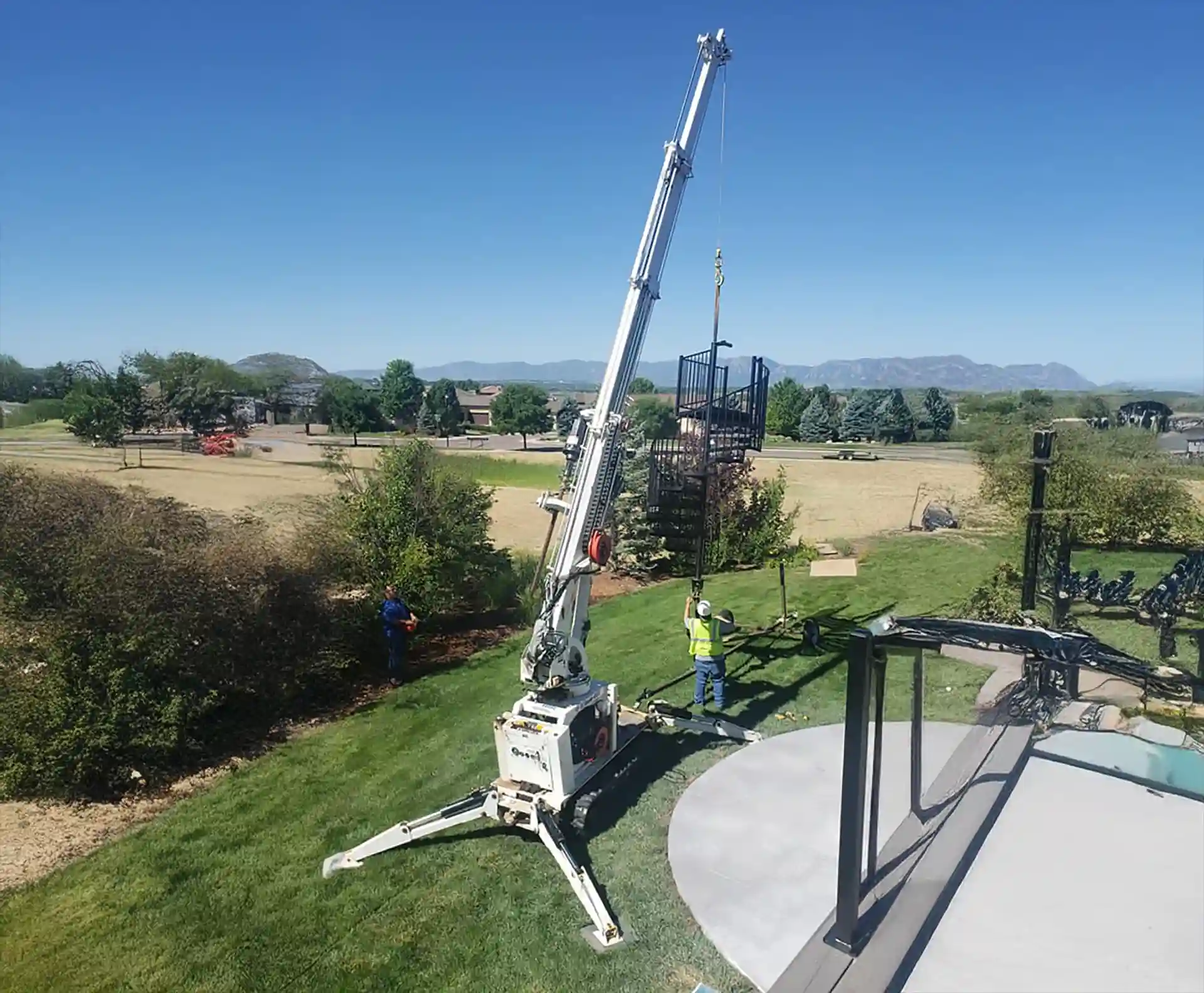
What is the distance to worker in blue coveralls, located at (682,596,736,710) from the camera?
10.5m

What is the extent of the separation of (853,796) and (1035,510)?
6488 mm

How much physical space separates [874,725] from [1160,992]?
213cm


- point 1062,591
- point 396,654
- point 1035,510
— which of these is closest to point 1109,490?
point 1062,591

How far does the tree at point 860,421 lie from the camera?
8538cm

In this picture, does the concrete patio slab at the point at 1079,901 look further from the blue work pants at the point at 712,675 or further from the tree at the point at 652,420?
the tree at the point at 652,420

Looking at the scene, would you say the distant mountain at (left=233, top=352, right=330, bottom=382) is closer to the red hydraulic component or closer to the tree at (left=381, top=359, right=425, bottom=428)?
the tree at (left=381, top=359, right=425, bottom=428)

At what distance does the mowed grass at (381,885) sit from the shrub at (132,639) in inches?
41.6

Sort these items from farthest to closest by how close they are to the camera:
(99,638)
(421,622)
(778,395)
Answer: (778,395) < (421,622) < (99,638)

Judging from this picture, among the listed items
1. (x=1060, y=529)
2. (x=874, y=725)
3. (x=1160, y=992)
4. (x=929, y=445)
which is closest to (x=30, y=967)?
(x=874, y=725)

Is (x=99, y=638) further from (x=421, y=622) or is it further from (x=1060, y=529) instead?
(x=1060, y=529)

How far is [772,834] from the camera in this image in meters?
7.73

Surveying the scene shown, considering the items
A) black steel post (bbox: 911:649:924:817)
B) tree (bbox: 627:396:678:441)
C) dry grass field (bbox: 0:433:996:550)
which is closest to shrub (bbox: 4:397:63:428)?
dry grass field (bbox: 0:433:996:550)

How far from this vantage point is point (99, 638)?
9.38 meters

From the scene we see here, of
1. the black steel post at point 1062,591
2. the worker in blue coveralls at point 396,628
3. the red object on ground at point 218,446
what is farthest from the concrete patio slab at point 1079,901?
the red object on ground at point 218,446
